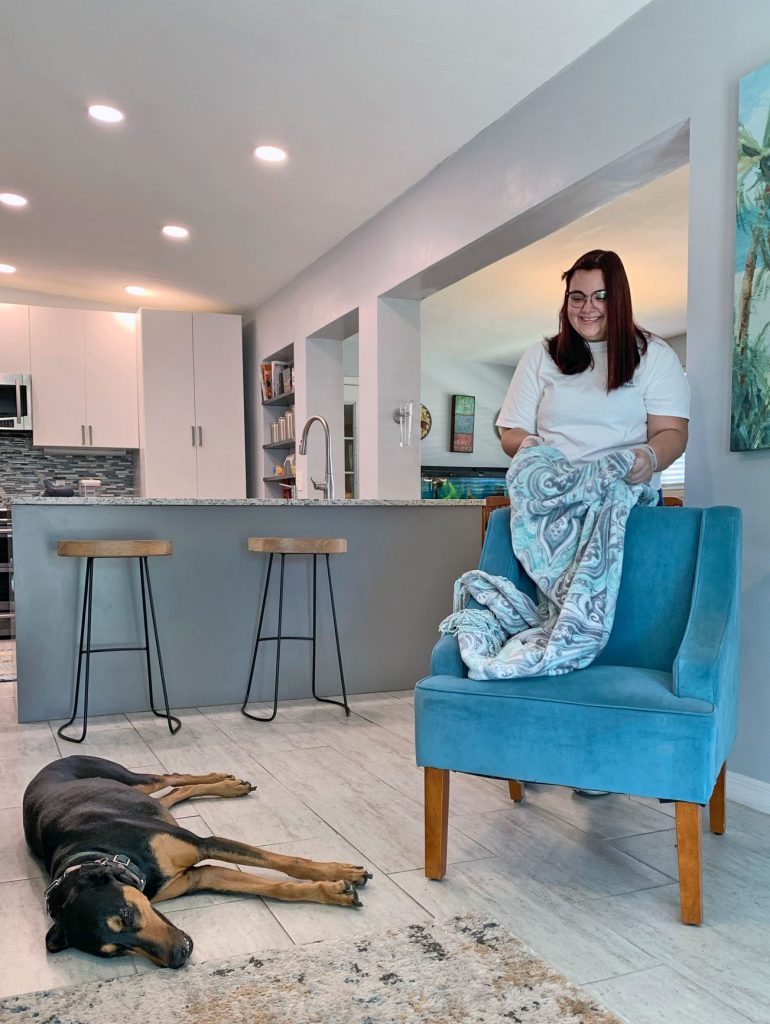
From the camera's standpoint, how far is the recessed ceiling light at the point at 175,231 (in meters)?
4.86

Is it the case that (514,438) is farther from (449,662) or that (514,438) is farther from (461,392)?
(461,392)

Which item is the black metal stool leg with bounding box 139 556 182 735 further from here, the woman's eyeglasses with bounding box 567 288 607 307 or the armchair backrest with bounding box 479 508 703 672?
the woman's eyeglasses with bounding box 567 288 607 307

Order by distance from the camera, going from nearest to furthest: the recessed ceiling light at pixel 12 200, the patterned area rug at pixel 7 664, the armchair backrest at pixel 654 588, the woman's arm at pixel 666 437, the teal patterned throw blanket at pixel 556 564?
the teal patterned throw blanket at pixel 556 564 < the armchair backrest at pixel 654 588 < the woman's arm at pixel 666 437 < the patterned area rug at pixel 7 664 < the recessed ceiling light at pixel 12 200

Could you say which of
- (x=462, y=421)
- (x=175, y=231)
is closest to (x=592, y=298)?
(x=175, y=231)

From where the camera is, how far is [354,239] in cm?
493

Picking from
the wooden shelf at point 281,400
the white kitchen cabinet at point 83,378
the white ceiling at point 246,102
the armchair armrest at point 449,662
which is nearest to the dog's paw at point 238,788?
the armchair armrest at point 449,662

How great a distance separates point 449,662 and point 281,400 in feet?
15.4

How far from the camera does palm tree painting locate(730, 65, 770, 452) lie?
2.28 metres

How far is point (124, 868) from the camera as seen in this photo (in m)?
1.49

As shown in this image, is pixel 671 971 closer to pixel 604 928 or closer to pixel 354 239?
pixel 604 928

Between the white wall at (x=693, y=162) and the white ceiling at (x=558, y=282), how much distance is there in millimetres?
1117

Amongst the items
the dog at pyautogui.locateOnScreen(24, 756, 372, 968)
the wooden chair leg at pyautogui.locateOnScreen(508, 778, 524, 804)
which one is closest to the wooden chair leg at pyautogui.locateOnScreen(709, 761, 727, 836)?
the wooden chair leg at pyautogui.locateOnScreen(508, 778, 524, 804)

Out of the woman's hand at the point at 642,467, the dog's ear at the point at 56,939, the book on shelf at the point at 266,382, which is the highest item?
the book on shelf at the point at 266,382

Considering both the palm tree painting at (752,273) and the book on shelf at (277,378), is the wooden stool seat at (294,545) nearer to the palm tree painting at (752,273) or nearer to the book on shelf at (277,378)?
the palm tree painting at (752,273)
